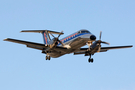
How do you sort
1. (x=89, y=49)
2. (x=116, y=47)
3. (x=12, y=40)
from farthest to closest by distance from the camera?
(x=116, y=47) < (x=89, y=49) < (x=12, y=40)

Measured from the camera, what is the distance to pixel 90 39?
2845 centimetres

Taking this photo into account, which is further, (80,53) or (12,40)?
(80,53)

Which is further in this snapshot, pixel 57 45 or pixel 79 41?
pixel 57 45

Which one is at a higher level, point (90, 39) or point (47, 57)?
point (90, 39)

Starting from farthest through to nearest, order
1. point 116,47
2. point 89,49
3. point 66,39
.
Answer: point 116,47 → point 89,49 → point 66,39

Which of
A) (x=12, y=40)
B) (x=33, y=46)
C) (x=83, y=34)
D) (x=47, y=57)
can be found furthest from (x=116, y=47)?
(x=12, y=40)

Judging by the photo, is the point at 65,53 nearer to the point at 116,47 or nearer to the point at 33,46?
the point at 33,46

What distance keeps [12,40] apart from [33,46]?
4.03m

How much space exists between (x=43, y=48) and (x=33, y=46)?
4.71ft

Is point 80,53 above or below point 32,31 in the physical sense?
below

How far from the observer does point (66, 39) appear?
3097 cm

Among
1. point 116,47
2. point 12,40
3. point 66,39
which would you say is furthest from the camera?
point 116,47

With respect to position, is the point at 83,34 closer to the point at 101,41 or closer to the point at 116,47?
the point at 101,41

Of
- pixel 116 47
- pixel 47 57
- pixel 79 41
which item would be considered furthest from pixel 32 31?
pixel 116 47
